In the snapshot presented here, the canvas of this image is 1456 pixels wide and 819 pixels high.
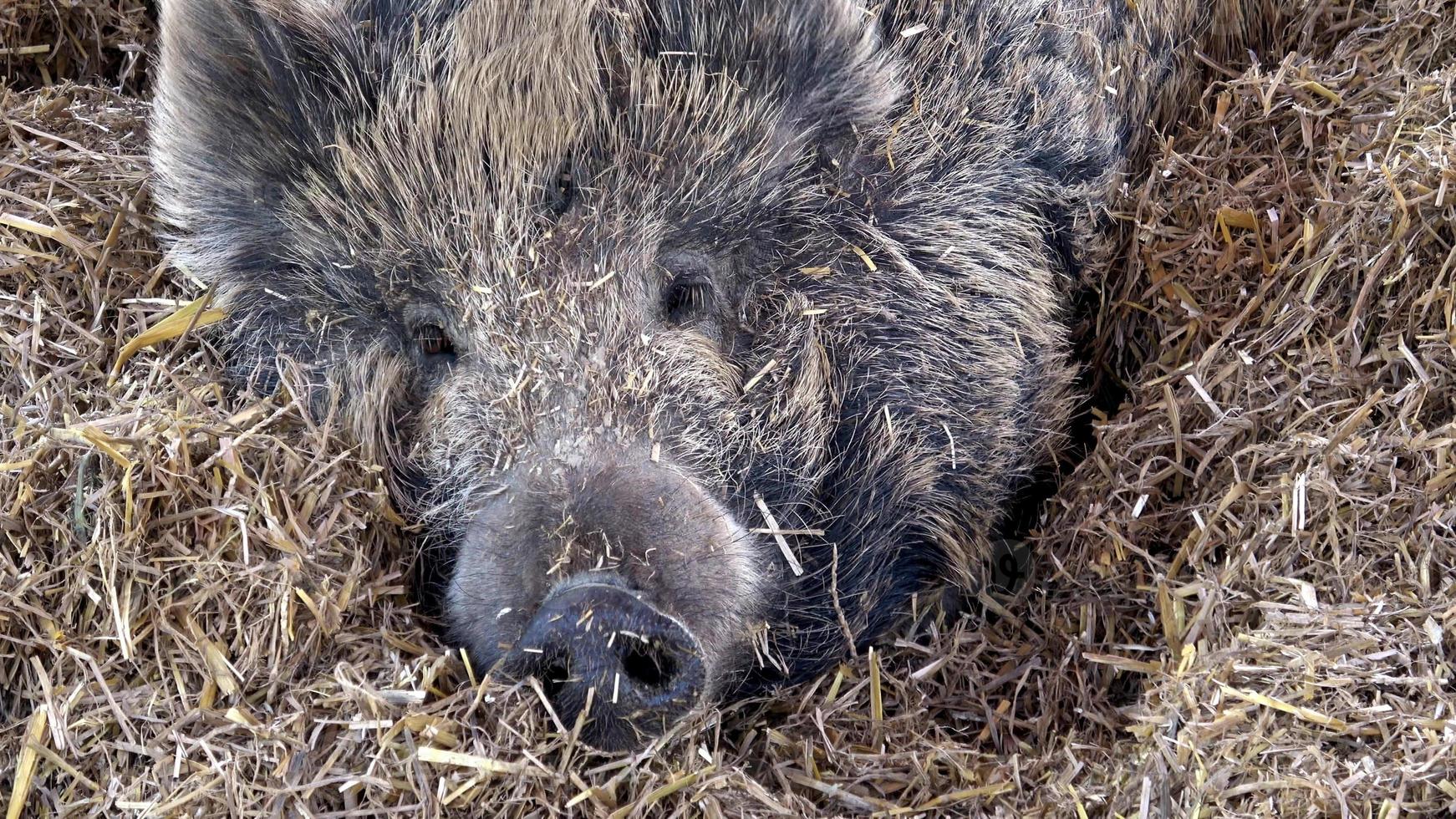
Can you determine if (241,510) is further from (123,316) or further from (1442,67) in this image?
(1442,67)

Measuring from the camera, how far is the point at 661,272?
2.77m

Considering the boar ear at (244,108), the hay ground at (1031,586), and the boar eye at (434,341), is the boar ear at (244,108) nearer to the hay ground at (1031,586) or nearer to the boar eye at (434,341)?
the hay ground at (1031,586)

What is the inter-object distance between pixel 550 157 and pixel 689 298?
0.42 m

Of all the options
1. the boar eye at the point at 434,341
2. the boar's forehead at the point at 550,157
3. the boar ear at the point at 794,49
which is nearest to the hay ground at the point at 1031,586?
the boar eye at the point at 434,341

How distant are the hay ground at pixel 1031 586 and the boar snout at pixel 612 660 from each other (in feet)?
0.22

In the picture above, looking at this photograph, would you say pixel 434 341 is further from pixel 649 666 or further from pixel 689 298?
pixel 649 666

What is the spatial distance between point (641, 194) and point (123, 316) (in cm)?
131

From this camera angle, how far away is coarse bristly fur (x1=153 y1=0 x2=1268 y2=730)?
2648 millimetres

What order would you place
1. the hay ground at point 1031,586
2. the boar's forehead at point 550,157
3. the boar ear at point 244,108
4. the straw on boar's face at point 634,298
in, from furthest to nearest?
the boar ear at point 244,108 → the boar's forehead at point 550,157 → the straw on boar's face at point 634,298 → the hay ground at point 1031,586

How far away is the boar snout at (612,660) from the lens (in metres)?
2.38

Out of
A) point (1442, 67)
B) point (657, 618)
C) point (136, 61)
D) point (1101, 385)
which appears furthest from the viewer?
point (136, 61)

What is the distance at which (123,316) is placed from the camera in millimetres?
3072

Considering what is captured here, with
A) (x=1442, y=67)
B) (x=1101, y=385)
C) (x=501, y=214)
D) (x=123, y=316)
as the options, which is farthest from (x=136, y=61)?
(x=1442, y=67)

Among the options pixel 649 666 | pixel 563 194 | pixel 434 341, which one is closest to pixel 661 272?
pixel 563 194
